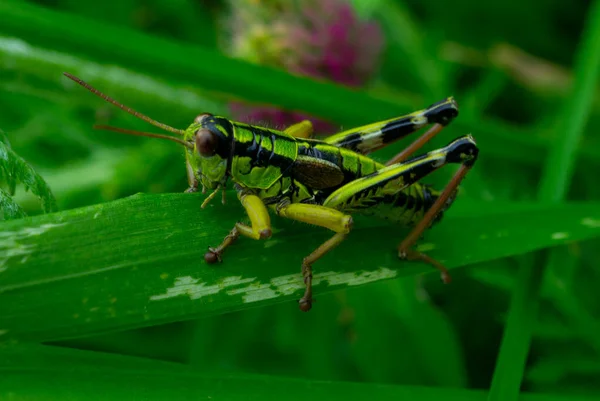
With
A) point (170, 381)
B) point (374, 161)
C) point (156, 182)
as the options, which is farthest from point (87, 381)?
point (156, 182)

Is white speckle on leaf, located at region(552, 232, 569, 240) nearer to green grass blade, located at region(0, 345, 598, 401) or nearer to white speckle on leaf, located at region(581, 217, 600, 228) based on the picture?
white speckle on leaf, located at region(581, 217, 600, 228)

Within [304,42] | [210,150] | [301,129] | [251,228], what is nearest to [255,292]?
[251,228]

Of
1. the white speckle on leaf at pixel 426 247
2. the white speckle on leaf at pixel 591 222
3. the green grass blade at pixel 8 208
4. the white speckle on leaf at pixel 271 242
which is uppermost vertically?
the white speckle on leaf at pixel 591 222

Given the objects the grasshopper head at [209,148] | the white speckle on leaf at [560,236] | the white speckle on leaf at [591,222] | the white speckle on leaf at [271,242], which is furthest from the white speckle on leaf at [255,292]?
the white speckle on leaf at [591,222]

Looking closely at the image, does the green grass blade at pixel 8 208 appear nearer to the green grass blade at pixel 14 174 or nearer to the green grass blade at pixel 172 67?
the green grass blade at pixel 14 174

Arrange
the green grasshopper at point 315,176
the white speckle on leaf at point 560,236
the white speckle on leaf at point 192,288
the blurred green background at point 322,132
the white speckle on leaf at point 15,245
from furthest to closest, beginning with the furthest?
the blurred green background at point 322,132, the white speckle on leaf at point 560,236, the green grasshopper at point 315,176, the white speckle on leaf at point 192,288, the white speckle on leaf at point 15,245

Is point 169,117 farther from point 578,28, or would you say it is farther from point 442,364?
point 578,28

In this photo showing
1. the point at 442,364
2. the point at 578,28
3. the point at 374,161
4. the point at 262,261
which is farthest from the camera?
the point at 578,28
